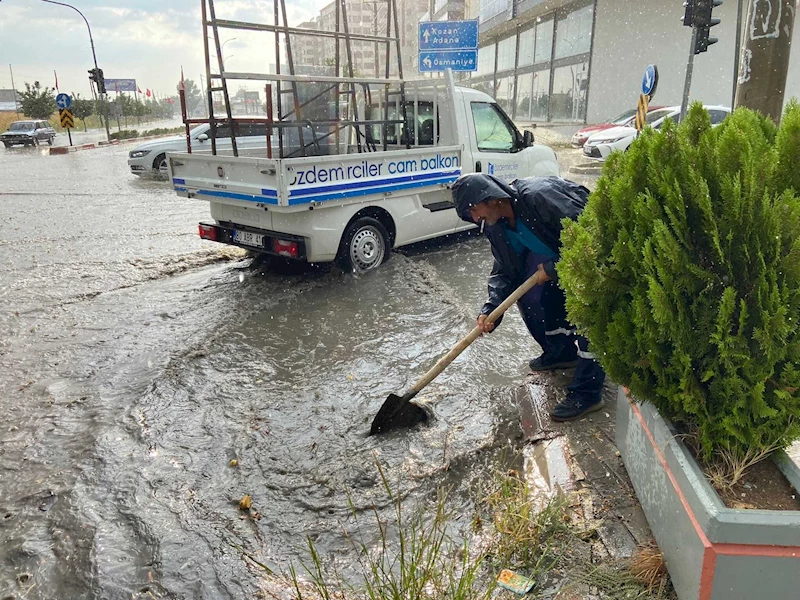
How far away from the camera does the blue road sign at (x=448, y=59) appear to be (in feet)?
55.5

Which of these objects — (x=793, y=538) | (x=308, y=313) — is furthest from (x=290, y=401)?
(x=793, y=538)

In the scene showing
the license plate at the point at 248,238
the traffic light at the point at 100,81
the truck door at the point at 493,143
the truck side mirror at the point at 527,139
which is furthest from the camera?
the traffic light at the point at 100,81

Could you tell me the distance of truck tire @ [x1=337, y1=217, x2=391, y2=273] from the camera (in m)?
6.43

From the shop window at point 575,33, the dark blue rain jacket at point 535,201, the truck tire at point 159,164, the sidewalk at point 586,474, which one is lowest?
the sidewalk at point 586,474

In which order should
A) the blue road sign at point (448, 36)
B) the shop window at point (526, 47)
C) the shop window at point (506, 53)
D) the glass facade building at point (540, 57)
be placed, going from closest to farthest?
the blue road sign at point (448, 36) < the glass facade building at point (540, 57) < the shop window at point (526, 47) < the shop window at point (506, 53)

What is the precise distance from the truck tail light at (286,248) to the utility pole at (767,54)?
165 inches

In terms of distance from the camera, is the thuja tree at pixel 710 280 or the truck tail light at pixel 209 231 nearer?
the thuja tree at pixel 710 280

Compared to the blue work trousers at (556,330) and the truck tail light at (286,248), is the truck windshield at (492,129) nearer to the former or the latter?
the truck tail light at (286,248)

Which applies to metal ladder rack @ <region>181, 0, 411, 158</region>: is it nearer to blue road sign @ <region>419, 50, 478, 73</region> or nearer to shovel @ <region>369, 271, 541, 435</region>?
shovel @ <region>369, 271, 541, 435</region>

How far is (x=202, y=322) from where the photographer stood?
550cm

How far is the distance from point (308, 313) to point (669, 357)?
159 inches

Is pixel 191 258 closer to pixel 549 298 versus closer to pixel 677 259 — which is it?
pixel 549 298

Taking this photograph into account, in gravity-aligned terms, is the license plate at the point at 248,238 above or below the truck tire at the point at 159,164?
below

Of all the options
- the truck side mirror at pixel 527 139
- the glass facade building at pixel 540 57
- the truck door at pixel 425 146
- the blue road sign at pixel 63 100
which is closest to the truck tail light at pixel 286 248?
the truck door at pixel 425 146
